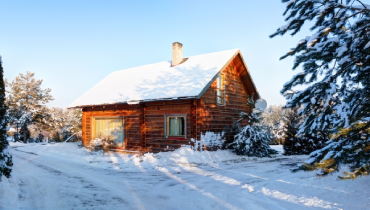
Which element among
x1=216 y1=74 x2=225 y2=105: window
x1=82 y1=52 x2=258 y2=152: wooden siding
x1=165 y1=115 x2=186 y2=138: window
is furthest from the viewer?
x1=216 y1=74 x2=225 y2=105: window

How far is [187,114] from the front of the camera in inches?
558

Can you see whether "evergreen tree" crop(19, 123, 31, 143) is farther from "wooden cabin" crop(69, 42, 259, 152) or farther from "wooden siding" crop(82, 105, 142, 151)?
"wooden siding" crop(82, 105, 142, 151)

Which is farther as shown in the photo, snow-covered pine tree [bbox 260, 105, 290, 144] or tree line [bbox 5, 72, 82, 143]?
tree line [bbox 5, 72, 82, 143]

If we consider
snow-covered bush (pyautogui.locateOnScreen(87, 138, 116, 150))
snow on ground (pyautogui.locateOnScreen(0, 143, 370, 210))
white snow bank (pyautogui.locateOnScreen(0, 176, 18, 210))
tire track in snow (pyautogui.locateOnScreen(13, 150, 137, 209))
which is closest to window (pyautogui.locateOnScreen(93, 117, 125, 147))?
snow-covered bush (pyautogui.locateOnScreen(87, 138, 116, 150))

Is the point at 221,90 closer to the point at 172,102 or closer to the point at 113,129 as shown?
the point at 172,102

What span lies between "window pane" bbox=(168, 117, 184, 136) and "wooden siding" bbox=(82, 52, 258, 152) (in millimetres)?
435

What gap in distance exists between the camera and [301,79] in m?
4.56

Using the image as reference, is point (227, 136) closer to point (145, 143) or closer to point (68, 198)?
point (145, 143)

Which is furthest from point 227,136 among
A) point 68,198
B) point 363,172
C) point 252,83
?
point 363,172

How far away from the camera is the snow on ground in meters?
5.64

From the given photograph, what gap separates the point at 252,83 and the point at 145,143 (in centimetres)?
910

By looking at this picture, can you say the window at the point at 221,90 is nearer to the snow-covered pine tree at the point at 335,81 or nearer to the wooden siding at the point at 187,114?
the wooden siding at the point at 187,114

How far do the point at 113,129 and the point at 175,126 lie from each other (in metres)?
5.20

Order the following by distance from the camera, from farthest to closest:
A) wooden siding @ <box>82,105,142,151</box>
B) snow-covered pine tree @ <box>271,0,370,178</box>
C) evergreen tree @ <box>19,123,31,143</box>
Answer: evergreen tree @ <box>19,123,31,143</box> → wooden siding @ <box>82,105,142,151</box> → snow-covered pine tree @ <box>271,0,370,178</box>
